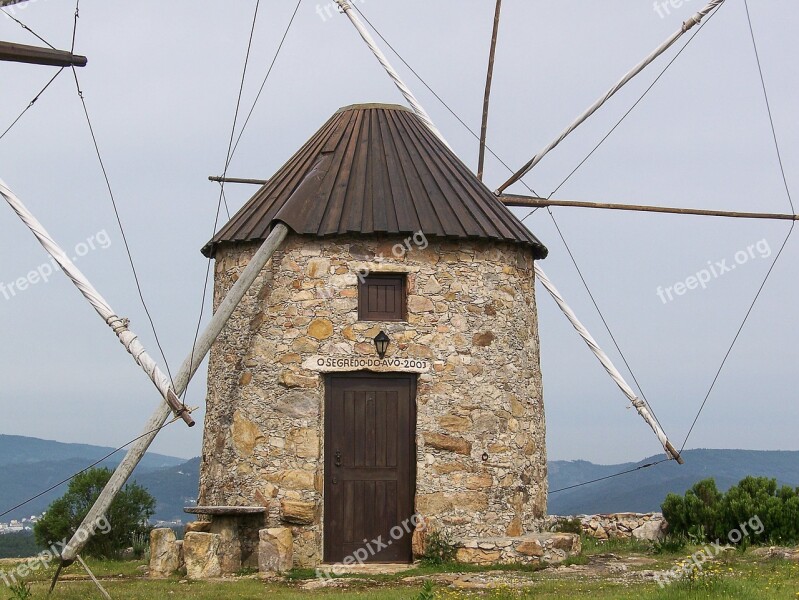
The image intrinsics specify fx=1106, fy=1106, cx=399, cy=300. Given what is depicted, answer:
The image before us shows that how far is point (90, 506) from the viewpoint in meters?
17.3

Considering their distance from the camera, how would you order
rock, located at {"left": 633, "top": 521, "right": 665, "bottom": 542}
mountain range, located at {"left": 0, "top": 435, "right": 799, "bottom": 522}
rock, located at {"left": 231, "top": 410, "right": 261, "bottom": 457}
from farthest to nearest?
1. mountain range, located at {"left": 0, "top": 435, "right": 799, "bottom": 522}
2. rock, located at {"left": 633, "top": 521, "right": 665, "bottom": 542}
3. rock, located at {"left": 231, "top": 410, "right": 261, "bottom": 457}

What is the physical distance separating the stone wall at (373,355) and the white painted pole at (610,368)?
2.04 meters

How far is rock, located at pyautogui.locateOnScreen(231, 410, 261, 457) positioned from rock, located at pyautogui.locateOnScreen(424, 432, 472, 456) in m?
2.07

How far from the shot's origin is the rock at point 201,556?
12570 millimetres

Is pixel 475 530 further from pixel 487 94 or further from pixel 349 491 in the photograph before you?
pixel 487 94

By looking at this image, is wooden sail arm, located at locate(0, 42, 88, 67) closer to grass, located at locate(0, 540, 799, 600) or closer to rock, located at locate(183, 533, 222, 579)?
rock, located at locate(183, 533, 222, 579)

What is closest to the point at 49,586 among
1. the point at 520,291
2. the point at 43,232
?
the point at 43,232

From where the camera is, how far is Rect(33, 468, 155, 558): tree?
55.6 feet

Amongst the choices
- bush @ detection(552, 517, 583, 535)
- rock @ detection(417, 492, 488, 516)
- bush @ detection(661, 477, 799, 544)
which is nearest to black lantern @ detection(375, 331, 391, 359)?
rock @ detection(417, 492, 488, 516)

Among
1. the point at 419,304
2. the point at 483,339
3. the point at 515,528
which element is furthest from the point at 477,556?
the point at 419,304

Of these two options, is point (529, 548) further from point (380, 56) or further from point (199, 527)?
point (380, 56)

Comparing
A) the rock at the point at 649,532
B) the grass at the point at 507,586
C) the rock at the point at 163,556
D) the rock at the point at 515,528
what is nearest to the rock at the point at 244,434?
the rock at the point at 163,556

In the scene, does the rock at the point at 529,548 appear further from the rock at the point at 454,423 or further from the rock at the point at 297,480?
the rock at the point at 297,480

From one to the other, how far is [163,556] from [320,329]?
3.23m
